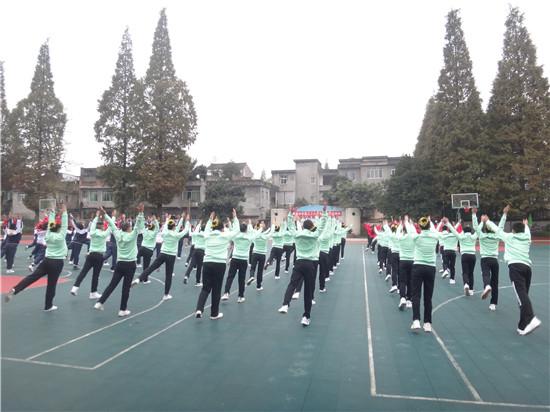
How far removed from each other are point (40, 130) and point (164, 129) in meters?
13.3

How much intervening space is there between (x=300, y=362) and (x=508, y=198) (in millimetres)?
33235

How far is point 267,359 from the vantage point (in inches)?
206

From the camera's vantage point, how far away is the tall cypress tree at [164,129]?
112ft

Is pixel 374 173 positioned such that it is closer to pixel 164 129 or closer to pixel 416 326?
pixel 164 129

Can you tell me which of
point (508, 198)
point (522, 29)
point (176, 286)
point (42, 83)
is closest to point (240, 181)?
point (42, 83)

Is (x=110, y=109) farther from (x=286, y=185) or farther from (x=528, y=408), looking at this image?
(x=528, y=408)

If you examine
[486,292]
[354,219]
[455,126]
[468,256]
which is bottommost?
[486,292]

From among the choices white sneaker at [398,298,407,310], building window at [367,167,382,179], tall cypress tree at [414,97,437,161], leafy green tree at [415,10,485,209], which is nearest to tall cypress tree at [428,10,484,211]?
leafy green tree at [415,10,485,209]

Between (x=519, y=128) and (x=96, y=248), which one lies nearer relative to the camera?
(x=96, y=248)

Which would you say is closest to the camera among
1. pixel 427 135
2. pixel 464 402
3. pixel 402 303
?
pixel 464 402

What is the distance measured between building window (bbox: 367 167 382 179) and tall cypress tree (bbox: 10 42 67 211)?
3462 cm

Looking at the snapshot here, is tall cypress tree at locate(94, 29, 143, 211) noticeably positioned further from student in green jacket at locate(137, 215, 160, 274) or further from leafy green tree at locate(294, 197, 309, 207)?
student in green jacket at locate(137, 215, 160, 274)

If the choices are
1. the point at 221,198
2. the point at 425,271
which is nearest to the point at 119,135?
the point at 221,198

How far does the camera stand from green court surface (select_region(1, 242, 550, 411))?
159 inches
